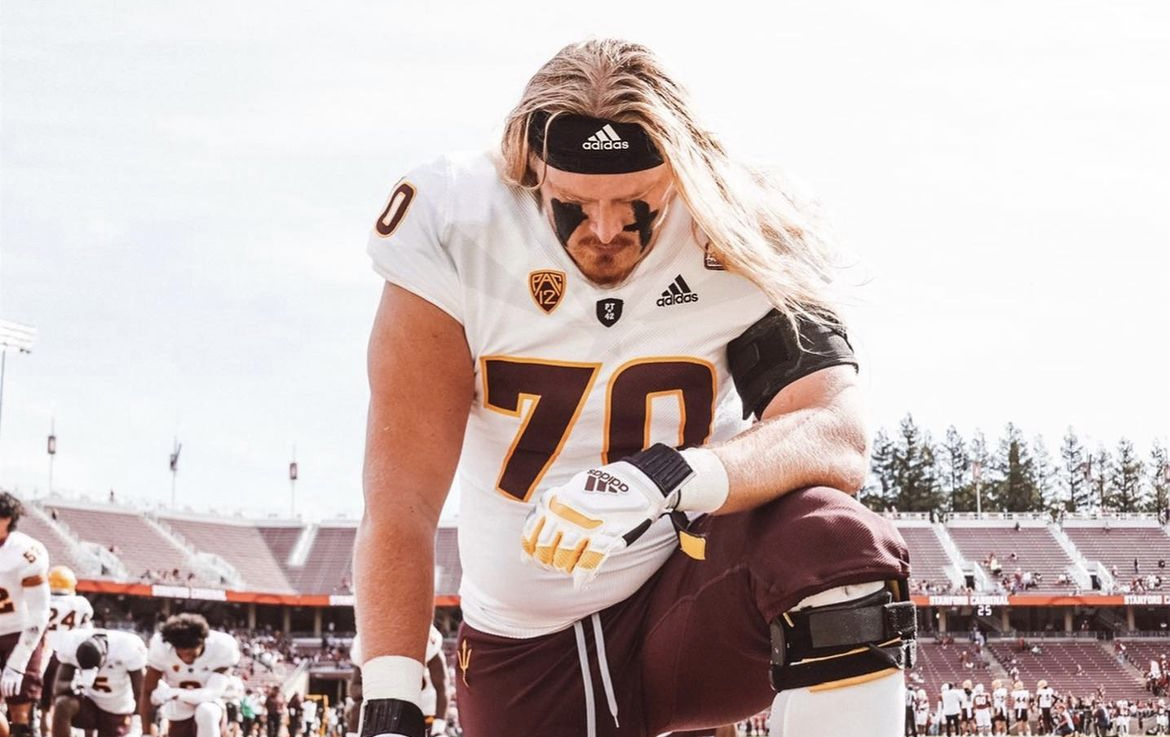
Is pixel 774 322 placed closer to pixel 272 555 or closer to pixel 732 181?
pixel 732 181

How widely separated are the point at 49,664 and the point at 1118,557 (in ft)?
210

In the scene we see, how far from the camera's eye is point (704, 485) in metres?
2.66

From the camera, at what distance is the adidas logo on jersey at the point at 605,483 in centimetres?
250

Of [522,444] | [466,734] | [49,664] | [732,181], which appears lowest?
[49,664]

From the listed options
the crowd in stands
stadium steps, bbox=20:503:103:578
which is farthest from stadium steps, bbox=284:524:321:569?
stadium steps, bbox=20:503:103:578

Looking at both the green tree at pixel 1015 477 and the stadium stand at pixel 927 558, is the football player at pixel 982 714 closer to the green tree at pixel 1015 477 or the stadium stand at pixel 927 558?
the stadium stand at pixel 927 558

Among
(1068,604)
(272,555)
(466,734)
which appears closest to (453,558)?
(272,555)

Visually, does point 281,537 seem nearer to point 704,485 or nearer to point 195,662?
point 195,662

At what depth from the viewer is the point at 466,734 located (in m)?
3.66

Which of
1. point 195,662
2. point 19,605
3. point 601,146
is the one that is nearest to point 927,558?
point 195,662

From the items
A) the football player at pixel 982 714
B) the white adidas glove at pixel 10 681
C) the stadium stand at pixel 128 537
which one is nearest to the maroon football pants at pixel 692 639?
the white adidas glove at pixel 10 681

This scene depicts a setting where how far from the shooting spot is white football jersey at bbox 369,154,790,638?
3227mm

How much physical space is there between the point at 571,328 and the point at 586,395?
17 cm

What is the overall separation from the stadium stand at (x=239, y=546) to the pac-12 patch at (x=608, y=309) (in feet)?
217
